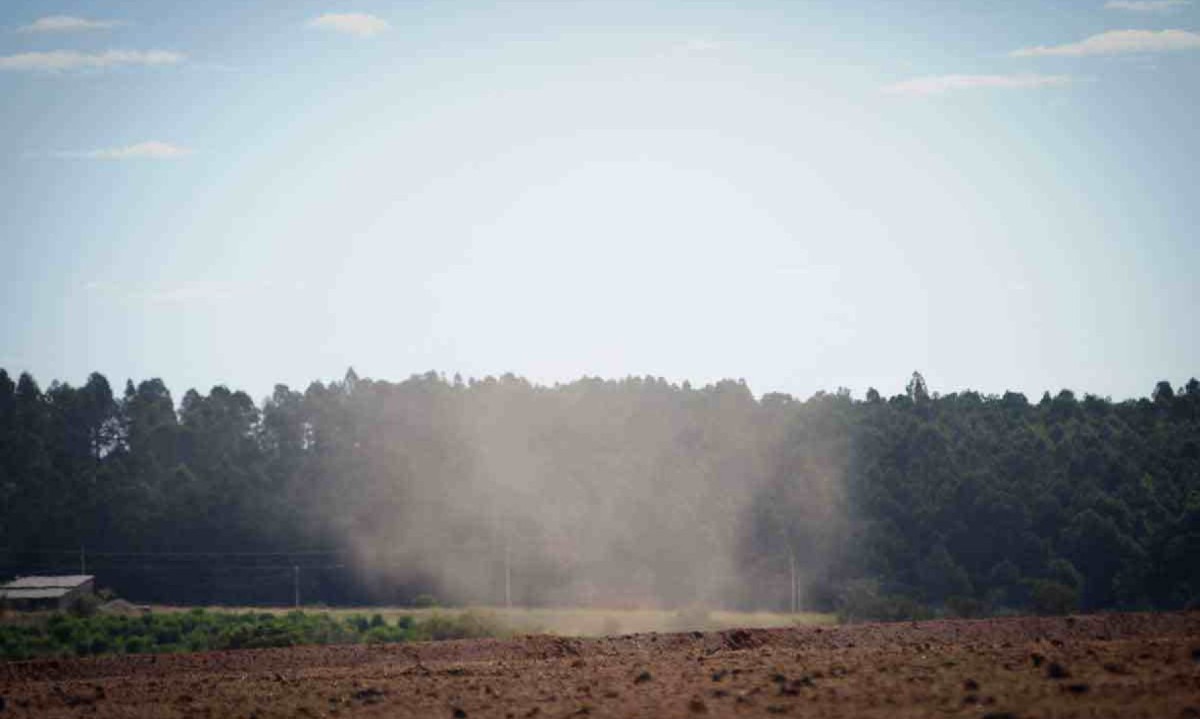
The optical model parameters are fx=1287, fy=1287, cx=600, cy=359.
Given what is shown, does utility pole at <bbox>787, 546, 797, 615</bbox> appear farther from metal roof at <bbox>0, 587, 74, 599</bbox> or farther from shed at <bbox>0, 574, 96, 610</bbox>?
metal roof at <bbox>0, 587, 74, 599</bbox>

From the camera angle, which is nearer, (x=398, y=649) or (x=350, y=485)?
(x=398, y=649)

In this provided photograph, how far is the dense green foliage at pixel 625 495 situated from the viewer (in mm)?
47875

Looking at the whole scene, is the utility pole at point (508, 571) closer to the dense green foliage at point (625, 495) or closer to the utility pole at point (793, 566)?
the dense green foliage at point (625, 495)

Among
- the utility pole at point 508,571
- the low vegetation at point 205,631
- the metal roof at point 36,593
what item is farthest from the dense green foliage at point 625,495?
the low vegetation at point 205,631

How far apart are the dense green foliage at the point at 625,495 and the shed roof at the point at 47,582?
4.19m

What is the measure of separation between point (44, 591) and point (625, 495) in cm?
2746

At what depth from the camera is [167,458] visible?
80625 mm

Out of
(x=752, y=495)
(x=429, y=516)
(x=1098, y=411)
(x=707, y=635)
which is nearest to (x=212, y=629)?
(x=429, y=516)

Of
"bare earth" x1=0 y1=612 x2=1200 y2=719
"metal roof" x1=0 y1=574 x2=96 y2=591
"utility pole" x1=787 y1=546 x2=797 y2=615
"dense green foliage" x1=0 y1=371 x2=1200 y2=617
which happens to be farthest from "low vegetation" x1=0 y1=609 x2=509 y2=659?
"bare earth" x1=0 y1=612 x2=1200 y2=719

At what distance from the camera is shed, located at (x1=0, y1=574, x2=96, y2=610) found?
57406 mm

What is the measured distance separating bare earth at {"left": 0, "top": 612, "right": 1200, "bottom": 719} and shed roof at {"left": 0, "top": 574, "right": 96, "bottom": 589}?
127 ft

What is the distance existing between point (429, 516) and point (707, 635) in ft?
139

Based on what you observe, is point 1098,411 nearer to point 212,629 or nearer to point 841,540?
point 841,540

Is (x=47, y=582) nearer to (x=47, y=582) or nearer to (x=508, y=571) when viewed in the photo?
Answer: (x=47, y=582)
